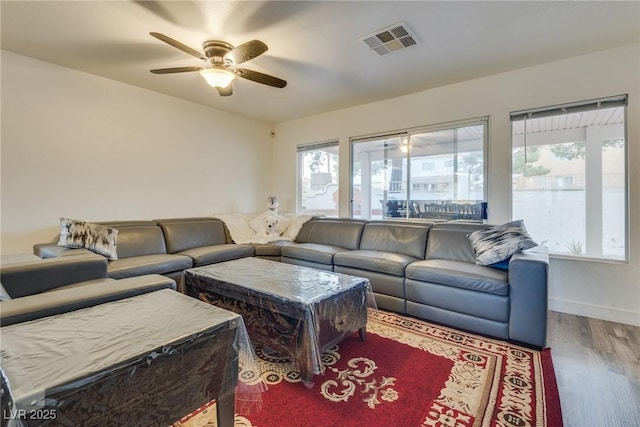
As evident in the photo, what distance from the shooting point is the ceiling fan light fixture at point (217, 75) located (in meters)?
2.39

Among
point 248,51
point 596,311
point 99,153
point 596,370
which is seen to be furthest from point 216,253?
point 596,311

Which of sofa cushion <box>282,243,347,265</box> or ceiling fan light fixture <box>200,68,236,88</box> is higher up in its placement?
ceiling fan light fixture <box>200,68,236,88</box>

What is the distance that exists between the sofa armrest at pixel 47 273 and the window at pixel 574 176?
411 centimetres

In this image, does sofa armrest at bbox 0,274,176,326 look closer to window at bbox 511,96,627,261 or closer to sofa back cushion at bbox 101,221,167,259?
sofa back cushion at bbox 101,221,167,259

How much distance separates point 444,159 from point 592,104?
144cm

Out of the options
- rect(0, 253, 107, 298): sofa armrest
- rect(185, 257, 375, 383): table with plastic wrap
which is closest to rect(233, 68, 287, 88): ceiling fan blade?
rect(185, 257, 375, 383): table with plastic wrap

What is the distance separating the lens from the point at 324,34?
7.95 ft

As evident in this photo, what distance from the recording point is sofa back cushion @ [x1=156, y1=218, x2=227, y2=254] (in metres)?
3.65

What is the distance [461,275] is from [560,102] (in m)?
2.10

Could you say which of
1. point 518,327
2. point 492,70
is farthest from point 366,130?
point 518,327

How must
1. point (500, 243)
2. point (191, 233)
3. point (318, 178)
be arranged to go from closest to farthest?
point (500, 243), point (191, 233), point (318, 178)

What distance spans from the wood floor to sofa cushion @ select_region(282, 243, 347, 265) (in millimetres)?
2130

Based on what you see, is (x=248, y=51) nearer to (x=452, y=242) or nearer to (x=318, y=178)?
(x=452, y=242)

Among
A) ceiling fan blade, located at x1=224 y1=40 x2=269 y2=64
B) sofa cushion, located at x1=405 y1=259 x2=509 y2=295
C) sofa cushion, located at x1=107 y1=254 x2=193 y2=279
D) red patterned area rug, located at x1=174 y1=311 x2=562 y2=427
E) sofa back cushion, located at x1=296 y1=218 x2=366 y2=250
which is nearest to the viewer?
red patterned area rug, located at x1=174 y1=311 x2=562 y2=427
